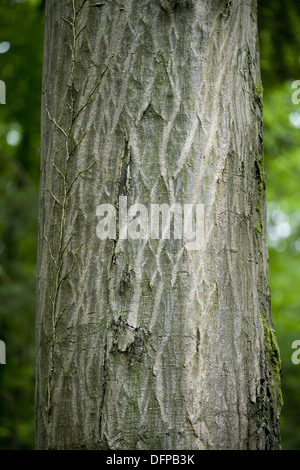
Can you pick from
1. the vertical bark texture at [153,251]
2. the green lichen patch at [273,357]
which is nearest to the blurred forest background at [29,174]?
the vertical bark texture at [153,251]

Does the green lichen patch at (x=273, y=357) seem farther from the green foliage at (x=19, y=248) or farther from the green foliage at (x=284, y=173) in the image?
the green foliage at (x=19, y=248)

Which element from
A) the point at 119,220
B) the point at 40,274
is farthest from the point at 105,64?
→ the point at 40,274

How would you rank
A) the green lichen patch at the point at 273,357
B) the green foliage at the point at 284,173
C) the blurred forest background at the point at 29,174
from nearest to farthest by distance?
the green lichen patch at the point at 273,357 → the green foliage at the point at 284,173 → the blurred forest background at the point at 29,174

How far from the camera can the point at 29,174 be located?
22.9 ft

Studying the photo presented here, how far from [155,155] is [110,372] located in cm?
75

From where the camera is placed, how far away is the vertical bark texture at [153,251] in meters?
1.61

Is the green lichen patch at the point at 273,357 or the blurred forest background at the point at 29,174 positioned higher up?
the blurred forest background at the point at 29,174

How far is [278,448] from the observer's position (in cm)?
178

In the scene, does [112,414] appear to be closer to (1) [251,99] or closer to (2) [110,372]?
(2) [110,372]

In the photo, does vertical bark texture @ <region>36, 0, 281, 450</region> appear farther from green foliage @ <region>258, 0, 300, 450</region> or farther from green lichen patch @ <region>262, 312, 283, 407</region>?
green foliage @ <region>258, 0, 300, 450</region>

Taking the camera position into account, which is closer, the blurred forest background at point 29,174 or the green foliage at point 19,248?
the blurred forest background at point 29,174

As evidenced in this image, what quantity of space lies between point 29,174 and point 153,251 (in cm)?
567

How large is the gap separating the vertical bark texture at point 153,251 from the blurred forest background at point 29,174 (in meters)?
2.24

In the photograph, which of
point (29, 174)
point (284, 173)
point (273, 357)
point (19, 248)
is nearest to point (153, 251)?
point (273, 357)
